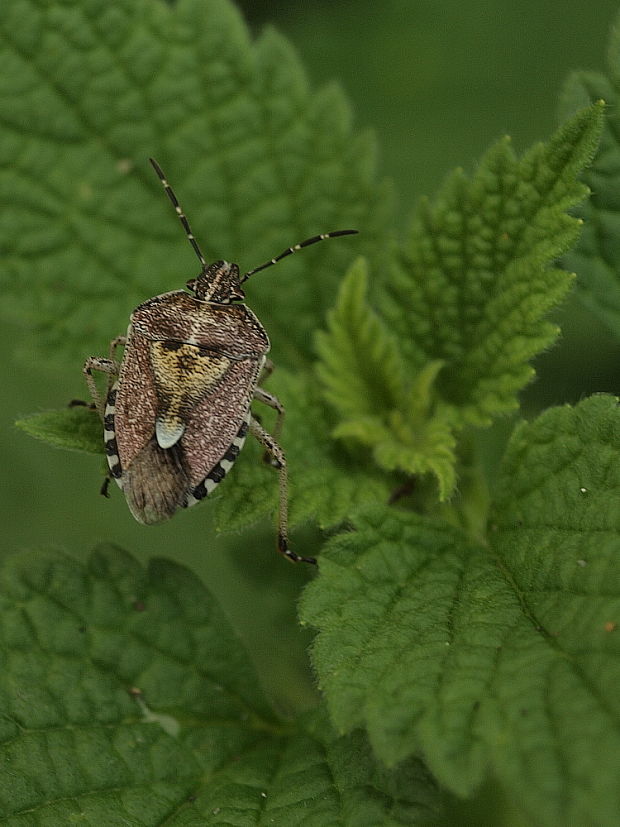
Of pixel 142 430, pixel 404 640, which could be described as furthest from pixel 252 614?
pixel 404 640

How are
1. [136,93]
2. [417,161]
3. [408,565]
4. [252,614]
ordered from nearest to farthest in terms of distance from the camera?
1. [408,565]
2. [136,93]
3. [252,614]
4. [417,161]

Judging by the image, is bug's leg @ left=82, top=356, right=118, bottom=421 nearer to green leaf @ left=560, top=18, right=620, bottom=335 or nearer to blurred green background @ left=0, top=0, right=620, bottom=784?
green leaf @ left=560, top=18, right=620, bottom=335

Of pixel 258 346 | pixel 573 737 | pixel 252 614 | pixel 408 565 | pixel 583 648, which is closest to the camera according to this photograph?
pixel 573 737

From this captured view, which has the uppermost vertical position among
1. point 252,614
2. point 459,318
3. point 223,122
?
point 223,122

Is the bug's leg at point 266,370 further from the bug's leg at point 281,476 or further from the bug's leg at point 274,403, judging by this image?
the bug's leg at point 281,476

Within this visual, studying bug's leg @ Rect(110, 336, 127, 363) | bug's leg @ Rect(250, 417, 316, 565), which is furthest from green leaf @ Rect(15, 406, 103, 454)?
bug's leg @ Rect(250, 417, 316, 565)

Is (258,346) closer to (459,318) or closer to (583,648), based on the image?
(459,318)

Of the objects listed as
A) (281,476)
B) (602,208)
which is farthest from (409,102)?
(281,476)

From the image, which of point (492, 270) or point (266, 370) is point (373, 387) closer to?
point (266, 370)
